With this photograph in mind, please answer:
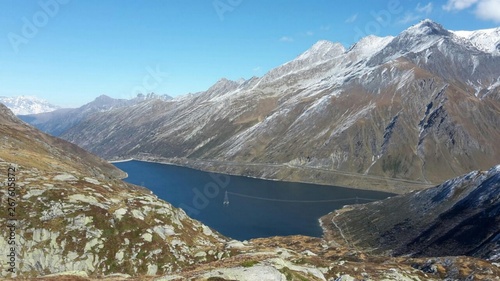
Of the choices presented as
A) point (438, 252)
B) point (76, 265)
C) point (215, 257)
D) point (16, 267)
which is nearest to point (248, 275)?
point (215, 257)

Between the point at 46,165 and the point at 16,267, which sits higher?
the point at 46,165

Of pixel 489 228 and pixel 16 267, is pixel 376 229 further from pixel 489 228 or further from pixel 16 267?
pixel 16 267

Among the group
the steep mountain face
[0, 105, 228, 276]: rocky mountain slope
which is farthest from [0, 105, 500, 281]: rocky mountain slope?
the steep mountain face

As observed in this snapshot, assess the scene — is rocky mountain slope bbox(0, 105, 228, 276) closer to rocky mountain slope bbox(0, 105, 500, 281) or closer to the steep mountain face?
rocky mountain slope bbox(0, 105, 500, 281)

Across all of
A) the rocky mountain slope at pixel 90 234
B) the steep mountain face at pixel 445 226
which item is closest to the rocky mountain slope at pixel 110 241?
the rocky mountain slope at pixel 90 234

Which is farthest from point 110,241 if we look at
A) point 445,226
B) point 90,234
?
point 445,226

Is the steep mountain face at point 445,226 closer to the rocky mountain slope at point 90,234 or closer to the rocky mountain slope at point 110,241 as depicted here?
the rocky mountain slope at point 110,241

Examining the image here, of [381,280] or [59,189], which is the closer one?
[381,280]

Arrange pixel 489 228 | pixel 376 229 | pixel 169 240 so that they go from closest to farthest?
pixel 169 240
pixel 489 228
pixel 376 229

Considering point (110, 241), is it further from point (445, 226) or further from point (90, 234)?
point (445, 226)
